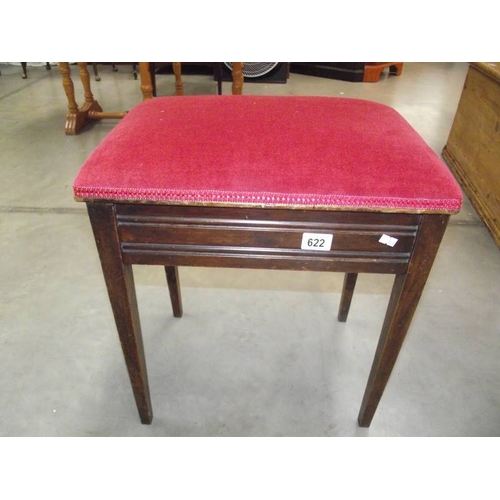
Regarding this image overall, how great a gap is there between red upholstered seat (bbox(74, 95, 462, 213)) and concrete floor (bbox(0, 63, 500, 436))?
1.87 ft

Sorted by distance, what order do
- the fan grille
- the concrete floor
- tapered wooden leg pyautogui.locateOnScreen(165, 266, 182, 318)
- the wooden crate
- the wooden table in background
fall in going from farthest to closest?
1. the fan grille
2. the wooden table in background
3. the wooden crate
4. tapered wooden leg pyautogui.locateOnScreen(165, 266, 182, 318)
5. the concrete floor

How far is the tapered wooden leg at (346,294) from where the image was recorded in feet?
3.61

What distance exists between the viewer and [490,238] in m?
1.55

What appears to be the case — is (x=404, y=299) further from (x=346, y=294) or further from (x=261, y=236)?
(x=346, y=294)

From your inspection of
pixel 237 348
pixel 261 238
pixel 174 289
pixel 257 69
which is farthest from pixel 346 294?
pixel 257 69

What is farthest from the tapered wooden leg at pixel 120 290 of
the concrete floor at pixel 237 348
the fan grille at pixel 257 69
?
the fan grille at pixel 257 69

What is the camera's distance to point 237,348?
1.10 metres

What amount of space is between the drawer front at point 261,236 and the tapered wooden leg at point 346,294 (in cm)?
47

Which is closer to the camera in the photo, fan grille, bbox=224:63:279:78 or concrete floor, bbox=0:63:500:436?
concrete floor, bbox=0:63:500:436

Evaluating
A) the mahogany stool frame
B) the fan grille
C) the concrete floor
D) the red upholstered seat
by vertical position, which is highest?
the red upholstered seat

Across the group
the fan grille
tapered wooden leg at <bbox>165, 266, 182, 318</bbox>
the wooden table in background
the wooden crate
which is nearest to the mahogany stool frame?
tapered wooden leg at <bbox>165, 266, 182, 318</bbox>

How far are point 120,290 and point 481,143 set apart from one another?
161 cm

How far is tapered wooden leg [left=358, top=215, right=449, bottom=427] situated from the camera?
0.60m

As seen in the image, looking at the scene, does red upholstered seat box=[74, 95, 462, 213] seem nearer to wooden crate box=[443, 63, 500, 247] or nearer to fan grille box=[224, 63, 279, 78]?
wooden crate box=[443, 63, 500, 247]
